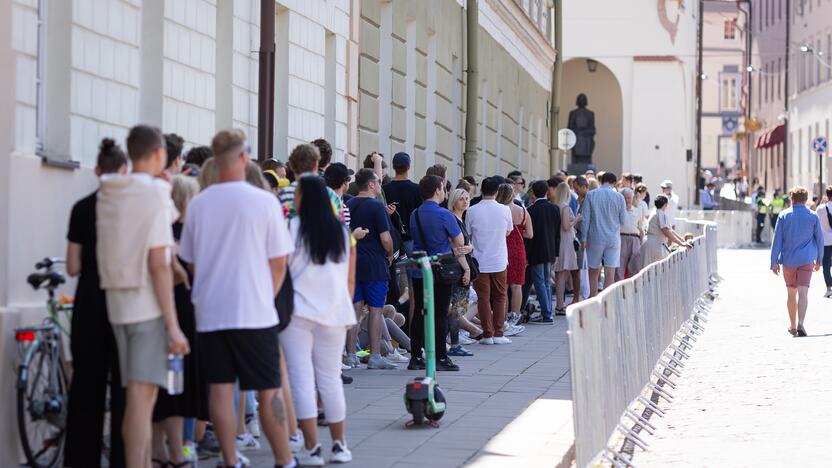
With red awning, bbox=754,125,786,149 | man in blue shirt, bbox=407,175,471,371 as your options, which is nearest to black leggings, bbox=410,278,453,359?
man in blue shirt, bbox=407,175,471,371

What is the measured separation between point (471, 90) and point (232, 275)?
62.4ft

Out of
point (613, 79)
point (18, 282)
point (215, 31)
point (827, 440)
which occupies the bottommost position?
point (827, 440)

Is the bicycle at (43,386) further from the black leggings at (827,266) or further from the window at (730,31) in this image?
the window at (730,31)

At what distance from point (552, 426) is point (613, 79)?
1892 inches

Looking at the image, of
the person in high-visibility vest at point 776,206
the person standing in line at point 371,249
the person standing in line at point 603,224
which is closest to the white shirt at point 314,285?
the person standing in line at point 371,249

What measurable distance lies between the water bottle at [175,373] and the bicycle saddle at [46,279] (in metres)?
1.06

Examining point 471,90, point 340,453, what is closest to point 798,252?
point 471,90

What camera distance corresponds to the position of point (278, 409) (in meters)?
8.25

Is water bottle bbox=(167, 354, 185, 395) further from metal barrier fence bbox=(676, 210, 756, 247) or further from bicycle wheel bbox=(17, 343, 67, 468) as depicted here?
metal barrier fence bbox=(676, 210, 756, 247)

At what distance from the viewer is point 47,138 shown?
9.78 m

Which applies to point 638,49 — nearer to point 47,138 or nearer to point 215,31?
point 215,31

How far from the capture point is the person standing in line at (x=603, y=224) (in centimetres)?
2122

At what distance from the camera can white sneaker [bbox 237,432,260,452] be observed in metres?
9.45

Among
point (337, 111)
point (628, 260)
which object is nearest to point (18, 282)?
point (337, 111)
